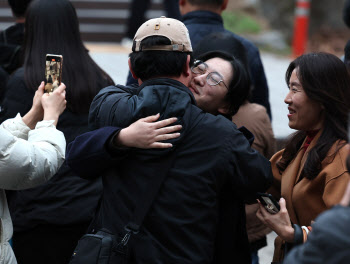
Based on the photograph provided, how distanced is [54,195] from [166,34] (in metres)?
1.26

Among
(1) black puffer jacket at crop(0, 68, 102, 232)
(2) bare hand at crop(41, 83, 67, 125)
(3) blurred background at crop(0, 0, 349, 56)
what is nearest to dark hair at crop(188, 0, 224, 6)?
(1) black puffer jacket at crop(0, 68, 102, 232)

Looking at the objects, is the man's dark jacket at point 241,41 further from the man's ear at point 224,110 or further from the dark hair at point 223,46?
the man's ear at point 224,110

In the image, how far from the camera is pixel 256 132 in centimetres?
331

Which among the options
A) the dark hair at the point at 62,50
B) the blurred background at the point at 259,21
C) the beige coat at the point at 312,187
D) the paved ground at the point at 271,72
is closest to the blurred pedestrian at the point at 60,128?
the dark hair at the point at 62,50

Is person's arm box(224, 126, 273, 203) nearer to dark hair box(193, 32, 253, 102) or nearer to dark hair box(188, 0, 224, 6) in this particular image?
dark hair box(193, 32, 253, 102)

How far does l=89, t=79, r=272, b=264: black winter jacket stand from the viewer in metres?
2.29

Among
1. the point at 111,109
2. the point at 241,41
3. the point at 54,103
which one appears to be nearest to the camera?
the point at 111,109

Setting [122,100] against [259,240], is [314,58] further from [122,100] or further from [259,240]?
[259,240]

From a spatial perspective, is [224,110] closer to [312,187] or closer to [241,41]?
[312,187]

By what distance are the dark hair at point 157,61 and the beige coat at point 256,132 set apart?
100 centimetres

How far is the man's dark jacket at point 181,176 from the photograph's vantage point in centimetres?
229

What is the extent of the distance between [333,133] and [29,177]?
4.20ft

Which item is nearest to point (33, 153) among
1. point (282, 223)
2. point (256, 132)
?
point (282, 223)

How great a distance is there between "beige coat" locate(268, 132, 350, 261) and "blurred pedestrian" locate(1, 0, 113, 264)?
1.06 meters
